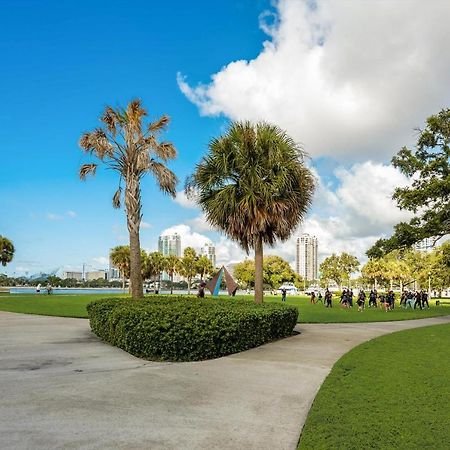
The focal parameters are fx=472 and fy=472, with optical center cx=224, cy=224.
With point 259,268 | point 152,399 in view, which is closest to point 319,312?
point 259,268

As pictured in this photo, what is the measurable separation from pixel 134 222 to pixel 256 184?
4.99 metres

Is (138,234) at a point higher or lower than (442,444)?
higher

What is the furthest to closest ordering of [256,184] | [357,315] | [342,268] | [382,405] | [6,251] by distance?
1. [342,268]
2. [6,251]
3. [357,315]
4. [256,184]
5. [382,405]

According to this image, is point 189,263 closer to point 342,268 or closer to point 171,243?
point 342,268

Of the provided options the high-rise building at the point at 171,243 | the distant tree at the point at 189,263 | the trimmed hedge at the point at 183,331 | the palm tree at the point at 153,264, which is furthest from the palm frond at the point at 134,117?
the high-rise building at the point at 171,243

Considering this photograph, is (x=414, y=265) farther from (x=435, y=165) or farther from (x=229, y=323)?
(x=229, y=323)

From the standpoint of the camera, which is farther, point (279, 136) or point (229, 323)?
point (279, 136)

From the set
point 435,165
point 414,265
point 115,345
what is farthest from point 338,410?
point 414,265

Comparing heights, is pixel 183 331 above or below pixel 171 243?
below

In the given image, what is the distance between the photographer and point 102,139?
1916cm

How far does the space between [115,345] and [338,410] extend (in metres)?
7.53

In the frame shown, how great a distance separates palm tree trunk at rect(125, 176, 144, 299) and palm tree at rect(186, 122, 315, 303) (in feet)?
7.94

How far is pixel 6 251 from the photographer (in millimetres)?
70500

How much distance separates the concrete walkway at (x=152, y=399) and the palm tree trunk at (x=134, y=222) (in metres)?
6.02
